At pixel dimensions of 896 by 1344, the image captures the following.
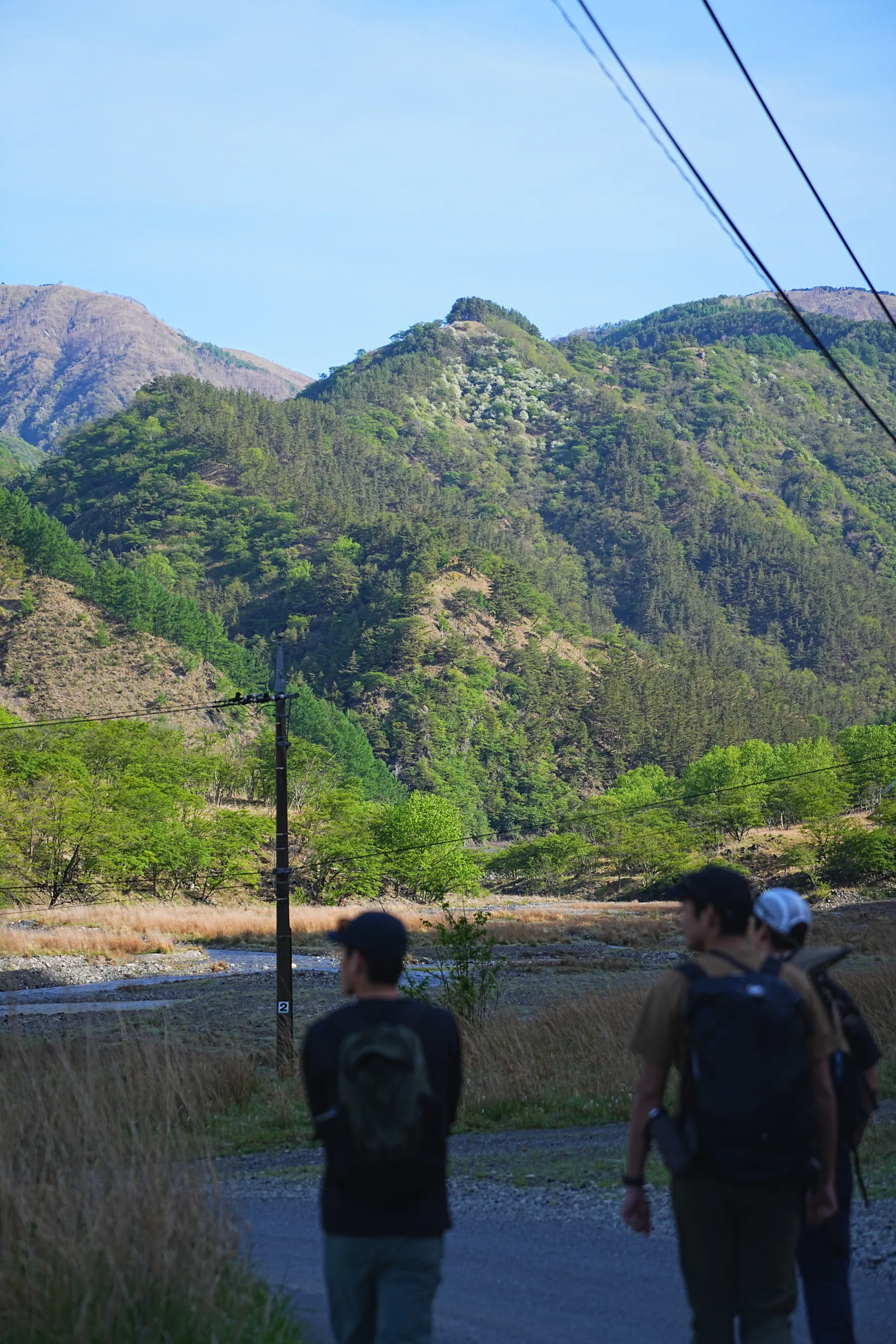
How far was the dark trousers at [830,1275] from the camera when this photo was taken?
4090mm

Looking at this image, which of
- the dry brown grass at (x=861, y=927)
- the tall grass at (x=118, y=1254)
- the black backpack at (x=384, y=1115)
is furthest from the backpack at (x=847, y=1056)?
the dry brown grass at (x=861, y=927)

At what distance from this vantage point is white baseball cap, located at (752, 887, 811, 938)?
4.29m

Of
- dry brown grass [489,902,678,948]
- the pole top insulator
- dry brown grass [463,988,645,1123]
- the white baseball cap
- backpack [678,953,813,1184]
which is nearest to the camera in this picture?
backpack [678,953,813,1184]

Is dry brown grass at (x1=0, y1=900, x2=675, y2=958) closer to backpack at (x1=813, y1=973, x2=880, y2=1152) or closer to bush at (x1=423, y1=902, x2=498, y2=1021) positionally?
bush at (x1=423, y1=902, x2=498, y2=1021)

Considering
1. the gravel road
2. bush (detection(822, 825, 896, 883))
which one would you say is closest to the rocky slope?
bush (detection(822, 825, 896, 883))

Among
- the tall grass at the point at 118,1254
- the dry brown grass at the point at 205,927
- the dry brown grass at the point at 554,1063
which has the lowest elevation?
the dry brown grass at the point at 205,927

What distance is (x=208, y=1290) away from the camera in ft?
15.5

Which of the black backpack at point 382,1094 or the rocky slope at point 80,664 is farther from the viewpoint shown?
the rocky slope at point 80,664

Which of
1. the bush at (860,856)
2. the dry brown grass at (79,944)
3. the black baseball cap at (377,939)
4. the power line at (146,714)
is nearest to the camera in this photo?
the black baseball cap at (377,939)

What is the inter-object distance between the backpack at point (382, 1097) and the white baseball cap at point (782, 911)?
4.58ft

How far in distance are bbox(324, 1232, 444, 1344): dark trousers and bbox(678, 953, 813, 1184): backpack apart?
2.81ft

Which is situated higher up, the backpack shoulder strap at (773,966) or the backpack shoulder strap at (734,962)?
the backpack shoulder strap at (734,962)

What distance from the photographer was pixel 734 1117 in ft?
11.6

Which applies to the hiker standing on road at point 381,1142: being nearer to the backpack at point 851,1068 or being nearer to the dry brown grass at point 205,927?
the backpack at point 851,1068
